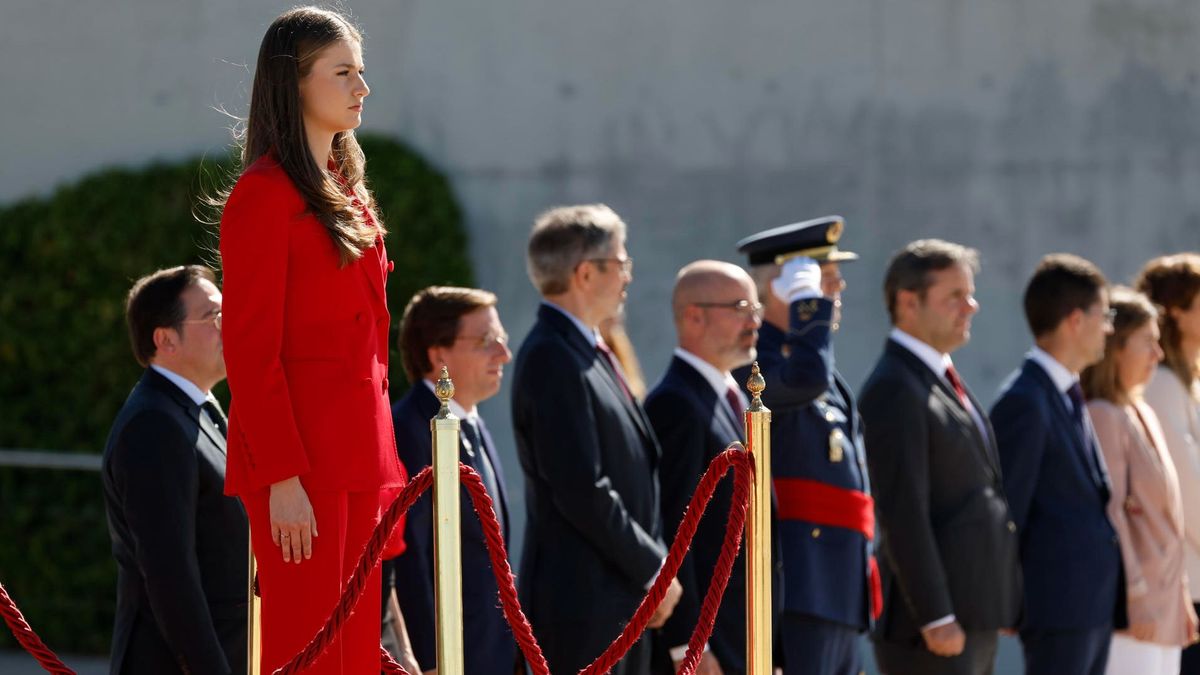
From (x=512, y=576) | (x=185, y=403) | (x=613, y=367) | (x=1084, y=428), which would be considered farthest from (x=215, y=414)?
(x=1084, y=428)

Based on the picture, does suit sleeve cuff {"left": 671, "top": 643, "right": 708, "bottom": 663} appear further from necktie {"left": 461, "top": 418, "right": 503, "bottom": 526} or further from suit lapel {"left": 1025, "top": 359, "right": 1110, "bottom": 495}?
suit lapel {"left": 1025, "top": 359, "right": 1110, "bottom": 495}

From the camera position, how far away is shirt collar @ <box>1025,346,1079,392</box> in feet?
21.7

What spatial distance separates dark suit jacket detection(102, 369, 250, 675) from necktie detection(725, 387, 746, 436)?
180cm

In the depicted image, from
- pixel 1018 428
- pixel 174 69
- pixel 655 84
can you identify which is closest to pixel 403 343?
pixel 1018 428

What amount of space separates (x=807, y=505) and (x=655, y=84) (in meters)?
3.84

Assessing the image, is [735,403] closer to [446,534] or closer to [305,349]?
[446,534]

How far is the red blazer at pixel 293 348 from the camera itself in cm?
381

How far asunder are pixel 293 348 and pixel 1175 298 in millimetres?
4598

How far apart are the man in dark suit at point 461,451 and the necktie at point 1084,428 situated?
245cm

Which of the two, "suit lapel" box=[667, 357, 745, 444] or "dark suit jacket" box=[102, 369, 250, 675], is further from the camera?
"suit lapel" box=[667, 357, 745, 444]

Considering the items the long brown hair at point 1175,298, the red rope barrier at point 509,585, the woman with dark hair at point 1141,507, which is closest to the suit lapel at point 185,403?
the red rope barrier at point 509,585

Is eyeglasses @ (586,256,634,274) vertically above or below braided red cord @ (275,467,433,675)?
above

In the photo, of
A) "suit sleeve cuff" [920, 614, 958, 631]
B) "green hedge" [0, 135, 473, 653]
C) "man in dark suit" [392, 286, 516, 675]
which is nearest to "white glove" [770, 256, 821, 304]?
"man in dark suit" [392, 286, 516, 675]

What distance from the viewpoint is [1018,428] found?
6.54 metres
